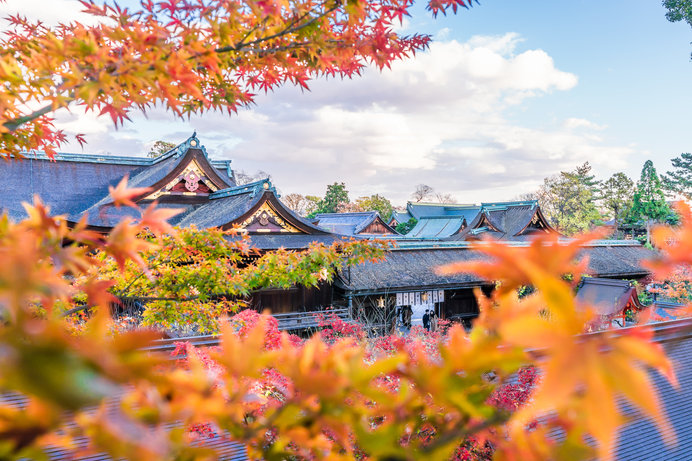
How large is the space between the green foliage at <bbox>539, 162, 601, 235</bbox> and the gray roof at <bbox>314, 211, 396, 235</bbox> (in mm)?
12300

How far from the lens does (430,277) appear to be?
1290 centimetres

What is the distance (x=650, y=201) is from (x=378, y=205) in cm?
1912

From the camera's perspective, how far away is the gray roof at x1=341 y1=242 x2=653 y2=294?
11898 millimetres

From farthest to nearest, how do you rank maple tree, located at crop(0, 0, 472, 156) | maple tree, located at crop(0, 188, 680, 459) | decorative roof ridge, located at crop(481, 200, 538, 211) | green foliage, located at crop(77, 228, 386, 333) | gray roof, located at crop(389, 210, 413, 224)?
gray roof, located at crop(389, 210, 413, 224), decorative roof ridge, located at crop(481, 200, 538, 211), green foliage, located at crop(77, 228, 386, 333), maple tree, located at crop(0, 0, 472, 156), maple tree, located at crop(0, 188, 680, 459)

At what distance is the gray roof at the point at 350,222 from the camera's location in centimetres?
2514

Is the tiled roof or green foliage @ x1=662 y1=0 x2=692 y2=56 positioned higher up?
green foliage @ x1=662 y1=0 x2=692 y2=56

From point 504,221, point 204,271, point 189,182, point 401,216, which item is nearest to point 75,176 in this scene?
point 189,182

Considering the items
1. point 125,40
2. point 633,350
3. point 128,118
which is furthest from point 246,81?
point 633,350

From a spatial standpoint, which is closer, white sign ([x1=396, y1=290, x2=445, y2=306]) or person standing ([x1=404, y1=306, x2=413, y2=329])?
white sign ([x1=396, y1=290, x2=445, y2=306])

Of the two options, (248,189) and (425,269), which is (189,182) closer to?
(248,189)

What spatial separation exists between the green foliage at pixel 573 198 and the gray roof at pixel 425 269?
11.0m

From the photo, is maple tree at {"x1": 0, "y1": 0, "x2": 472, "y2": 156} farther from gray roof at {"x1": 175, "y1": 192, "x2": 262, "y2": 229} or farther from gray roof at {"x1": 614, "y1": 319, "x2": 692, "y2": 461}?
gray roof at {"x1": 175, "y1": 192, "x2": 262, "y2": 229}

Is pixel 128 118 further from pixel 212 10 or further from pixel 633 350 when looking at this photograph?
pixel 633 350

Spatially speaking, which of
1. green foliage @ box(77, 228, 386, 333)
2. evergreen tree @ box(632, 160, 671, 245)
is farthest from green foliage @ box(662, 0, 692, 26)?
green foliage @ box(77, 228, 386, 333)
